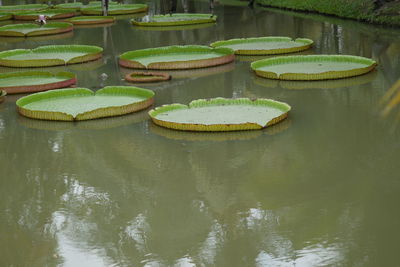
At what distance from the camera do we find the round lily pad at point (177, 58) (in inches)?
382

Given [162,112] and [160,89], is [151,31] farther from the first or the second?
[162,112]

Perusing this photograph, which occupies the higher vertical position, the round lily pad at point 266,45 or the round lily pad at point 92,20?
the round lily pad at point 266,45

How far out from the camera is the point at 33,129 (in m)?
6.94

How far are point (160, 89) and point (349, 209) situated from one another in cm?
434

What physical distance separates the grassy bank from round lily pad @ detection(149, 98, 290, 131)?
6268 mm

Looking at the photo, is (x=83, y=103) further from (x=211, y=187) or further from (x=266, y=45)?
(x=266, y=45)

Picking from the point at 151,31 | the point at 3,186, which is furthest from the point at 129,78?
the point at 151,31

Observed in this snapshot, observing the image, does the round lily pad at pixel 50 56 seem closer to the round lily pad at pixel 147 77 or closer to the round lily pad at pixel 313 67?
the round lily pad at pixel 147 77

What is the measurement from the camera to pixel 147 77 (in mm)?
9008

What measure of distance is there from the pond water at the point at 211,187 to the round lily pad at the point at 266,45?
2.20m

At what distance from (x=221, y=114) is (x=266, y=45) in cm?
473

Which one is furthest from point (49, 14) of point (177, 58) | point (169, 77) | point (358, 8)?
point (169, 77)

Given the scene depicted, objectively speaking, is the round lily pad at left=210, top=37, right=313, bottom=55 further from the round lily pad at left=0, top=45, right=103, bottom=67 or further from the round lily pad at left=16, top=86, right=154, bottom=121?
the round lily pad at left=16, top=86, right=154, bottom=121

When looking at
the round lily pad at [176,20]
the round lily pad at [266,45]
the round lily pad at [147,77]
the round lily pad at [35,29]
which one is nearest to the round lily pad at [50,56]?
the round lily pad at [147,77]
